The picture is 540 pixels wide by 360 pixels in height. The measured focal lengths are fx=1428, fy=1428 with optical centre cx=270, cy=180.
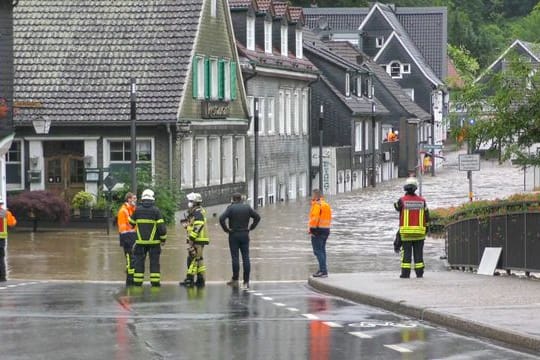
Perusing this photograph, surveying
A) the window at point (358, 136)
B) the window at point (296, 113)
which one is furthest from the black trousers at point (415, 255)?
the window at point (358, 136)

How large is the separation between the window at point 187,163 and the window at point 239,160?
5892mm

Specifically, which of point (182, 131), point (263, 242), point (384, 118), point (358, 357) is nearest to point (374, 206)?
point (182, 131)

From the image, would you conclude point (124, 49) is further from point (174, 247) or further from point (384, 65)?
point (384, 65)

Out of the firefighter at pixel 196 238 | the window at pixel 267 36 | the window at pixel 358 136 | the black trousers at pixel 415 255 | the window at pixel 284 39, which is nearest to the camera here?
the black trousers at pixel 415 255

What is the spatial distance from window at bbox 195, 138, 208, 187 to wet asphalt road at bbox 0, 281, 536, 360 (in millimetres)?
26057

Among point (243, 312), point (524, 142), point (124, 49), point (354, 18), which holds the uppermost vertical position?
point (354, 18)

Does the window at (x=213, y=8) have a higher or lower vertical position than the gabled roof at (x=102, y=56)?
higher

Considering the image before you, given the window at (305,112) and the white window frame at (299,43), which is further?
the window at (305,112)

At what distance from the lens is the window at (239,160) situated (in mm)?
54438

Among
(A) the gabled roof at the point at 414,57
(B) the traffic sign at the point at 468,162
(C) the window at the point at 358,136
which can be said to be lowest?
(B) the traffic sign at the point at 468,162

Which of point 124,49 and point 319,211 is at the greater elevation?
point 124,49

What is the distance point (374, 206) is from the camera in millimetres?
60969

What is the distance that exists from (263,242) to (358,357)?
2542 cm

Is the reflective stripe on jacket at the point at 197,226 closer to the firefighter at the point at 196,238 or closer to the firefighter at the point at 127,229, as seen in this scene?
the firefighter at the point at 196,238
